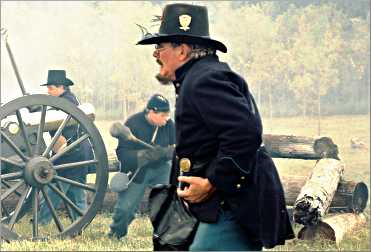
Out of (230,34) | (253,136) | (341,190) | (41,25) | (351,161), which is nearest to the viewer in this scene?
(253,136)

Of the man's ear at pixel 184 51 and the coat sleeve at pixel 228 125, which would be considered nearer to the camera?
the coat sleeve at pixel 228 125

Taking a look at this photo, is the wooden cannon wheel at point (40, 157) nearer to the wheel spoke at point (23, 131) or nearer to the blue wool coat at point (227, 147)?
the wheel spoke at point (23, 131)

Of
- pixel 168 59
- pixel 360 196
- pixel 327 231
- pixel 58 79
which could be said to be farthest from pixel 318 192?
pixel 168 59

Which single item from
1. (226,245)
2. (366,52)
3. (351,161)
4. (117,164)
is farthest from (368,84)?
(226,245)

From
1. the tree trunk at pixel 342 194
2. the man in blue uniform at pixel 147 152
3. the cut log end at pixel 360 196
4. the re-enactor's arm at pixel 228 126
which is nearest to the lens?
the re-enactor's arm at pixel 228 126

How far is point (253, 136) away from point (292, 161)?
12752 mm

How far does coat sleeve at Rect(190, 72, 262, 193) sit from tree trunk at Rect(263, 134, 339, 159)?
5706mm

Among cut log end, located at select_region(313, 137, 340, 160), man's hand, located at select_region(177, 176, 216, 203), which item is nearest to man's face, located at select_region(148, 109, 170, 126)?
cut log end, located at select_region(313, 137, 340, 160)

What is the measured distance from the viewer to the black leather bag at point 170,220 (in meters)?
3.11

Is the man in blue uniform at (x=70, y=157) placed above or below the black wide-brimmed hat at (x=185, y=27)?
below

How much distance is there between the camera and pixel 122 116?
839 inches

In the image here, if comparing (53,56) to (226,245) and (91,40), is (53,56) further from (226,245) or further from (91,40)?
(226,245)

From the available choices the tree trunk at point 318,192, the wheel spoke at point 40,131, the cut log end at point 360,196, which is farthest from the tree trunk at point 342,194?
the wheel spoke at point 40,131

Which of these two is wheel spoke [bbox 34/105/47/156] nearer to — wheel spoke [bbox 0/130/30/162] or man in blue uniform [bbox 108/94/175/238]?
wheel spoke [bbox 0/130/30/162]
